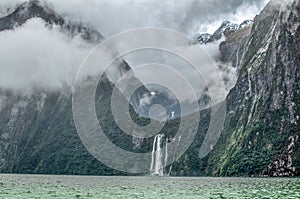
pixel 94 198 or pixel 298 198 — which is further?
pixel 94 198

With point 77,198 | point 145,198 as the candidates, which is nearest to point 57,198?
Answer: point 77,198

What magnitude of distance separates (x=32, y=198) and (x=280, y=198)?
1145 inches

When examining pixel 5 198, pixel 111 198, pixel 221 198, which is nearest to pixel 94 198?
pixel 111 198

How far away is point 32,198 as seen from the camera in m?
52.3

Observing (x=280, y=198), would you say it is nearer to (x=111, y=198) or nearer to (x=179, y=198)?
(x=179, y=198)

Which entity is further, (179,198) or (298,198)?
(179,198)

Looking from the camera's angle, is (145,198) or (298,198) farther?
(145,198)

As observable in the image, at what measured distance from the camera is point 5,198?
50.7 meters

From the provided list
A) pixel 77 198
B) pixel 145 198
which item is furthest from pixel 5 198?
pixel 145 198

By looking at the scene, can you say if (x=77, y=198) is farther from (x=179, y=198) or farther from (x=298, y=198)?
(x=298, y=198)

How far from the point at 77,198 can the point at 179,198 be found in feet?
41.1

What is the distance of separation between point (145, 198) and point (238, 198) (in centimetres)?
1120

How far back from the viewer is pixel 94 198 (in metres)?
54.3

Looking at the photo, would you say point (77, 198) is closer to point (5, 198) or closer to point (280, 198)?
point (5, 198)
